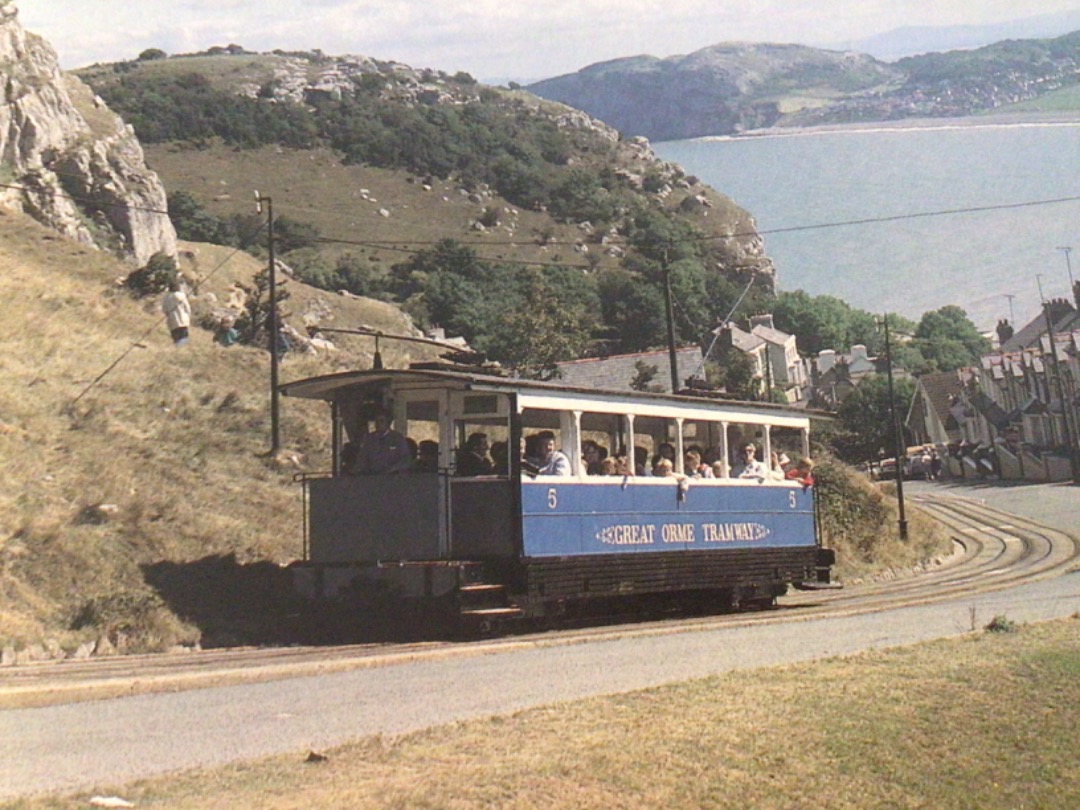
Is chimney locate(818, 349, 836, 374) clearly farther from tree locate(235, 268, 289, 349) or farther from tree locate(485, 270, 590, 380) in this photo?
tree locate(235, 268, 289, 349)

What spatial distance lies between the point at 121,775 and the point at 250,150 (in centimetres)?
16286

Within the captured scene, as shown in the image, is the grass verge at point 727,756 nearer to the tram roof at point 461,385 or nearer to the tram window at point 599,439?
the tram roof at point 461,385

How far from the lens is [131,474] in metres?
23.5

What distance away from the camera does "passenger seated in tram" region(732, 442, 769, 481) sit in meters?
23.0

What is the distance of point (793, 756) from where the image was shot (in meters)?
9.62

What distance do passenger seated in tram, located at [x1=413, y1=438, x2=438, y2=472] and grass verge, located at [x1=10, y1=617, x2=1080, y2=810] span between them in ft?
22.7

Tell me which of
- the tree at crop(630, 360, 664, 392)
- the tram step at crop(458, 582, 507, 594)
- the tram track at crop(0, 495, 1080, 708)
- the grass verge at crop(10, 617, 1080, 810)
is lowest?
the grass verge at crop(10, 617, 1080, 810)

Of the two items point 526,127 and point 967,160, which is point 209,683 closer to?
point 967,160

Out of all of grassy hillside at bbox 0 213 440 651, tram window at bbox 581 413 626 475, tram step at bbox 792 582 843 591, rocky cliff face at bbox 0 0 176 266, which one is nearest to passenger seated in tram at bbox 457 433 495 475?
tram window at bbox 581 413 626 475

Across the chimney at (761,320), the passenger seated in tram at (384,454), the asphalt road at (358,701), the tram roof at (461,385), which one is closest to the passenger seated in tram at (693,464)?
the tram roof at (461,385)

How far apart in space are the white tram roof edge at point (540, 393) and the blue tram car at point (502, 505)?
0.03m

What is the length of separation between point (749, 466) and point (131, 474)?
32.4ft

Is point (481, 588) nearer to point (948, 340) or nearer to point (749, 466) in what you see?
point (749, 466)

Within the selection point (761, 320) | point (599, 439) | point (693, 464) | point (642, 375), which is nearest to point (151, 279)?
point (642, 375)
